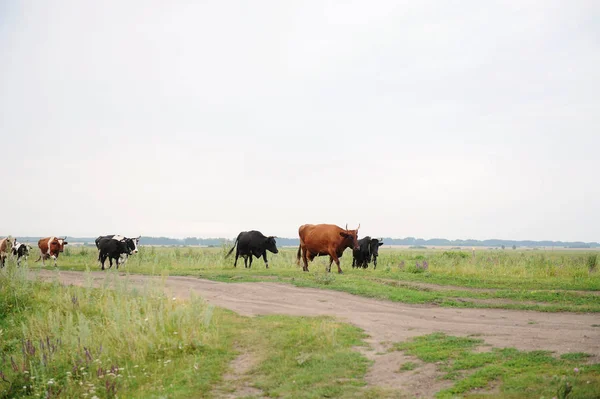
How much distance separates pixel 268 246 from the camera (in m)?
32.3

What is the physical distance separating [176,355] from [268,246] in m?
20.9

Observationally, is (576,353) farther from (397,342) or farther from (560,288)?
(560,288)

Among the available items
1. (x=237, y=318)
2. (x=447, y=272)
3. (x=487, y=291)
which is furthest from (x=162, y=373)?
(x=447, y=272)

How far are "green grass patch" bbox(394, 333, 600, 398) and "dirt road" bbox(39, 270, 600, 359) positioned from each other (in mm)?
742

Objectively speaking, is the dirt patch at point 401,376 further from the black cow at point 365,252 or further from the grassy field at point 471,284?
the black cow at point 365,252

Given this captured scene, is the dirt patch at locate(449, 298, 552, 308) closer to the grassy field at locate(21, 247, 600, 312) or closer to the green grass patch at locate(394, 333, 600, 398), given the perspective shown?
the grassy field at locate(21, 247, 600, 312)

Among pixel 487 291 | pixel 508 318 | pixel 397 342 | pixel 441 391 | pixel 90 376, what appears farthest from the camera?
pixel 487 291

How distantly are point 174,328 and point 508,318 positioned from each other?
8.96 metres

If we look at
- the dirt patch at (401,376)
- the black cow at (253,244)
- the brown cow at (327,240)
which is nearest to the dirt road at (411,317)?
the dirt patch at (401,376)

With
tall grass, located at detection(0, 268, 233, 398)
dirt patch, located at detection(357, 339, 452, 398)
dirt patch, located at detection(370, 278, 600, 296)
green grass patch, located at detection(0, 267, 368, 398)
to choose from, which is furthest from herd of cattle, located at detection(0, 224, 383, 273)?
dirt patch, located at detection(357, 339, 452, 398)

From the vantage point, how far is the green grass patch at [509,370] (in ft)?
24.4

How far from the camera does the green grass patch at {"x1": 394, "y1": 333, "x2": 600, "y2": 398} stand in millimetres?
7438

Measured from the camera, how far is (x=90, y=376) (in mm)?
10453

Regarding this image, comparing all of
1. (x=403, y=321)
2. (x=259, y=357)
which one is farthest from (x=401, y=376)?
(x=403, y=321)
